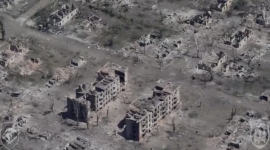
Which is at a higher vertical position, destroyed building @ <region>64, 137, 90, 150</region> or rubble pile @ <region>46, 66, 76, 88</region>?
rubble pile @ <region>46, 66, 76, 88</region>

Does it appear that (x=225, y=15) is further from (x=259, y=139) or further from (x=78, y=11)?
(x=259, y=139)

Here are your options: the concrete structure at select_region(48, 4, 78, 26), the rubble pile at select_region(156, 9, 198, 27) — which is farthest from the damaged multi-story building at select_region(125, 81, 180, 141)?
the concrete structure at select_region(48, 4, 78, 26)

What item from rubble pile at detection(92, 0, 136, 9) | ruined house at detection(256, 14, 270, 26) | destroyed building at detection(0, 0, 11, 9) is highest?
ruined house at detection(256, 14, 270, 26)

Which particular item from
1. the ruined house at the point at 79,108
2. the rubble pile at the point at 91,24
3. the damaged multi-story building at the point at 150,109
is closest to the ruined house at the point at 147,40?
the rubble pile at the point at 91,24

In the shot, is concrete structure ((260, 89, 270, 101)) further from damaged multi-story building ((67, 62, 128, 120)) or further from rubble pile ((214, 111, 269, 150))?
damaged multi-story building ((67, 62, 128, 120))

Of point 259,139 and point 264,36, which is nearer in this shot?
point 259,139

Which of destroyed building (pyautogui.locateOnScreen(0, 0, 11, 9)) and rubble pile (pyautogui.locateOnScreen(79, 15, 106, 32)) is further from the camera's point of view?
destroyed building (pyautogui.locateOnScreen(0, 0, 11, 9))

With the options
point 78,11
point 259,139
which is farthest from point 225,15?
point 259,139
